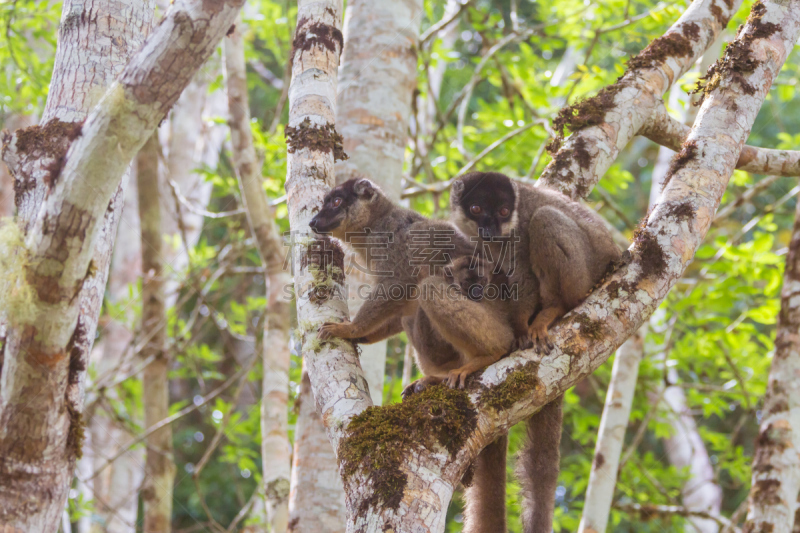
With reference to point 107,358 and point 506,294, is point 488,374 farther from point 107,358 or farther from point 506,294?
point 107,358

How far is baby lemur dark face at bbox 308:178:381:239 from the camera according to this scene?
5.11 meters

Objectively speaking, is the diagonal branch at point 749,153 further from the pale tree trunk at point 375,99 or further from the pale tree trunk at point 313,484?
the pale tree trunk at point 313,484

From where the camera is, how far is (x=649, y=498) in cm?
1030

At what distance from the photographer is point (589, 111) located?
5129 mm

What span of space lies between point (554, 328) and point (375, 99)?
150 inches

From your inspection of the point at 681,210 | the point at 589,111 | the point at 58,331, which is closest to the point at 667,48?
the point at 589,111

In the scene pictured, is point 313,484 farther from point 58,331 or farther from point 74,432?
point 58,331

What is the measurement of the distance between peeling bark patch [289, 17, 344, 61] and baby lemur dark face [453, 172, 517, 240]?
5.07 feet

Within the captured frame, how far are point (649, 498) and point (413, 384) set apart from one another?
733 centimetres

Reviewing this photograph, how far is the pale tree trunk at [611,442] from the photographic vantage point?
6.54 meters

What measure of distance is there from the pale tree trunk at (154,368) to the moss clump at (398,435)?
585 cm

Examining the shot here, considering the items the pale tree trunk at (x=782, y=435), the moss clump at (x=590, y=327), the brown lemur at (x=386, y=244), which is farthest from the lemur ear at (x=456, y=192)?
the pale tree trunk at (x=782, y=435)

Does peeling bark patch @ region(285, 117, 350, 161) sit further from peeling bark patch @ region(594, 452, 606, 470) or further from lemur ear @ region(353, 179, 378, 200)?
peeling bark patch @ region(594, 452, 606, 470)

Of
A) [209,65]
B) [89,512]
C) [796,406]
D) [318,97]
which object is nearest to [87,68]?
[318,97]
